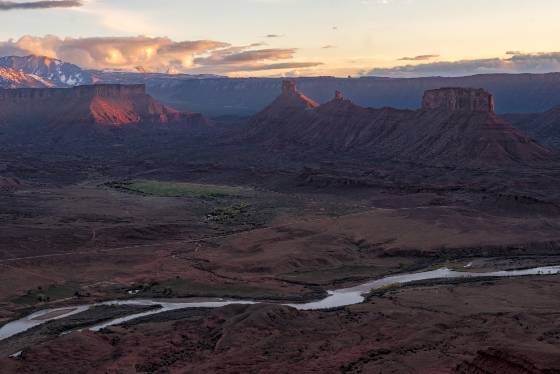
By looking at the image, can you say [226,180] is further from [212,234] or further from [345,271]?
[345,271]

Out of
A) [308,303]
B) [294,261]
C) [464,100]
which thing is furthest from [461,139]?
[308,303]

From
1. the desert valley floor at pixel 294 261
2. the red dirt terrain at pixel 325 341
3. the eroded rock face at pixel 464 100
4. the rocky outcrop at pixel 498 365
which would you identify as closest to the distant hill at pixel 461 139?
the eroded rock face at pixel 464 100

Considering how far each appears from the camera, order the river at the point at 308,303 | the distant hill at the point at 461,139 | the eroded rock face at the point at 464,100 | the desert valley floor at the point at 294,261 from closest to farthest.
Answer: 1. the desert valley floor at the point at 294,261
2. the river at the point at 308,303
3. the distant hill at the point at 461,139
4. the eroded rock face at the point at 464,100

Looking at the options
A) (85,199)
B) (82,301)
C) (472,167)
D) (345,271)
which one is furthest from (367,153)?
(82,301)

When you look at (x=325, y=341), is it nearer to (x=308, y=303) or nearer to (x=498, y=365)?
(x=498, y=365)

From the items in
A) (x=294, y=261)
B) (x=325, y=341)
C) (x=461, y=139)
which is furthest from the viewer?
(x=461, y=139)

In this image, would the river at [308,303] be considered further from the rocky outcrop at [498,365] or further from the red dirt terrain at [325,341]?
the rocky outcrop at [498,365]

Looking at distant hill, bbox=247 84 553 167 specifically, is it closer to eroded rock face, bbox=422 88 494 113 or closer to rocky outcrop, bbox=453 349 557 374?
eroded rock face, bbox=422 88 494 113
